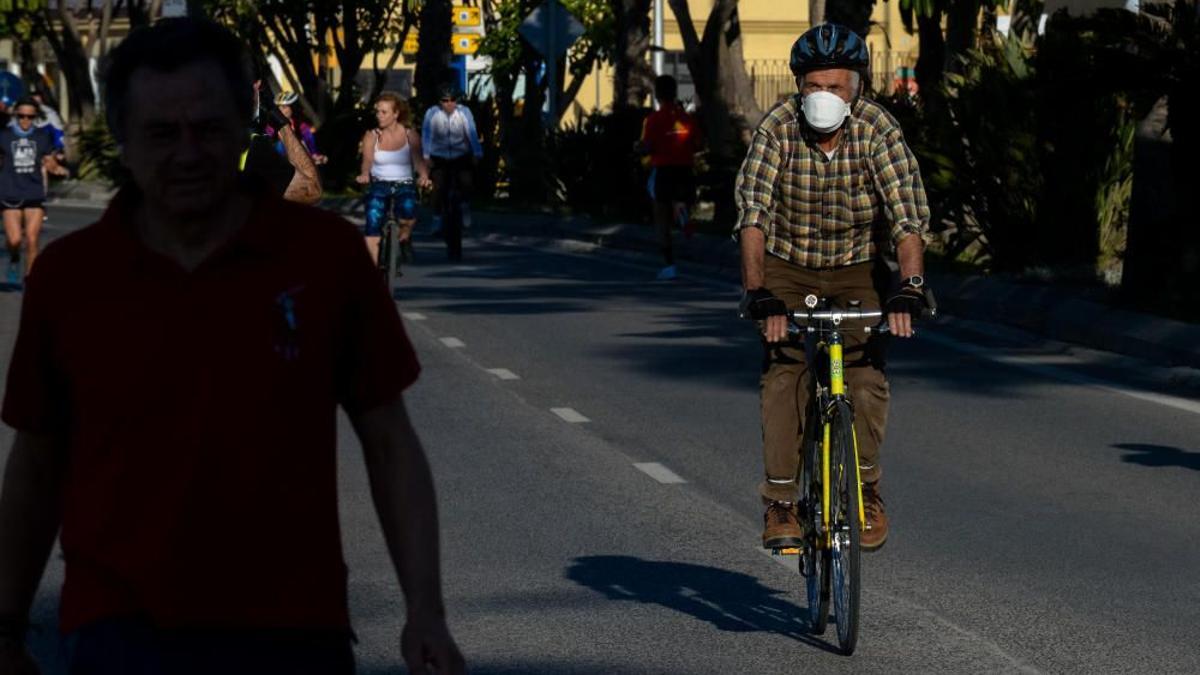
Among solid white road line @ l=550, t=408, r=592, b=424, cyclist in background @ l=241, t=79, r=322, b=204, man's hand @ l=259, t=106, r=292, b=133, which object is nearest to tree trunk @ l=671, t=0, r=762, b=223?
solid white road line @ l=550, t=408, r=592, b=424

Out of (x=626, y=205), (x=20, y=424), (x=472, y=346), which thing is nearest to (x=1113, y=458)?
(x=472, y=346)

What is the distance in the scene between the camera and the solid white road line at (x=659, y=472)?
10.7 metres

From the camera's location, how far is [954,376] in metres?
14.8

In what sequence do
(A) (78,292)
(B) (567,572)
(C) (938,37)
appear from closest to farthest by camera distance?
1. (A) (78,292)
2. (B) (567,572)
3. (C) (938,37)

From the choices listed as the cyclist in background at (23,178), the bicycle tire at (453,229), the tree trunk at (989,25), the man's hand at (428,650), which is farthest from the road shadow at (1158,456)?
the bicycle tire at (453,229)

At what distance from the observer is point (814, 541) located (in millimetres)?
7391

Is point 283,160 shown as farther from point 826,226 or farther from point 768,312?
point 768,312

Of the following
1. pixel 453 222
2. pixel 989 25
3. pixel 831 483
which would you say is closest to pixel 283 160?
pixel 831 483

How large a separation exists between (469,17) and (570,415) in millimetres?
46426

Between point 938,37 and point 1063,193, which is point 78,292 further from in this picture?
point 938,37

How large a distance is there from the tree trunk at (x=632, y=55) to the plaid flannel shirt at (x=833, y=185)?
88.8 feet

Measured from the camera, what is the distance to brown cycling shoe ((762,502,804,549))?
25.2ft

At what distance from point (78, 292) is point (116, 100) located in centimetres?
30

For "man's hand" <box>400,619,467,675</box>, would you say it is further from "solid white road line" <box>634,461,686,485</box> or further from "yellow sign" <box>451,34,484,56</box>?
"yellow sign" <box>451,34,484,56</box>
